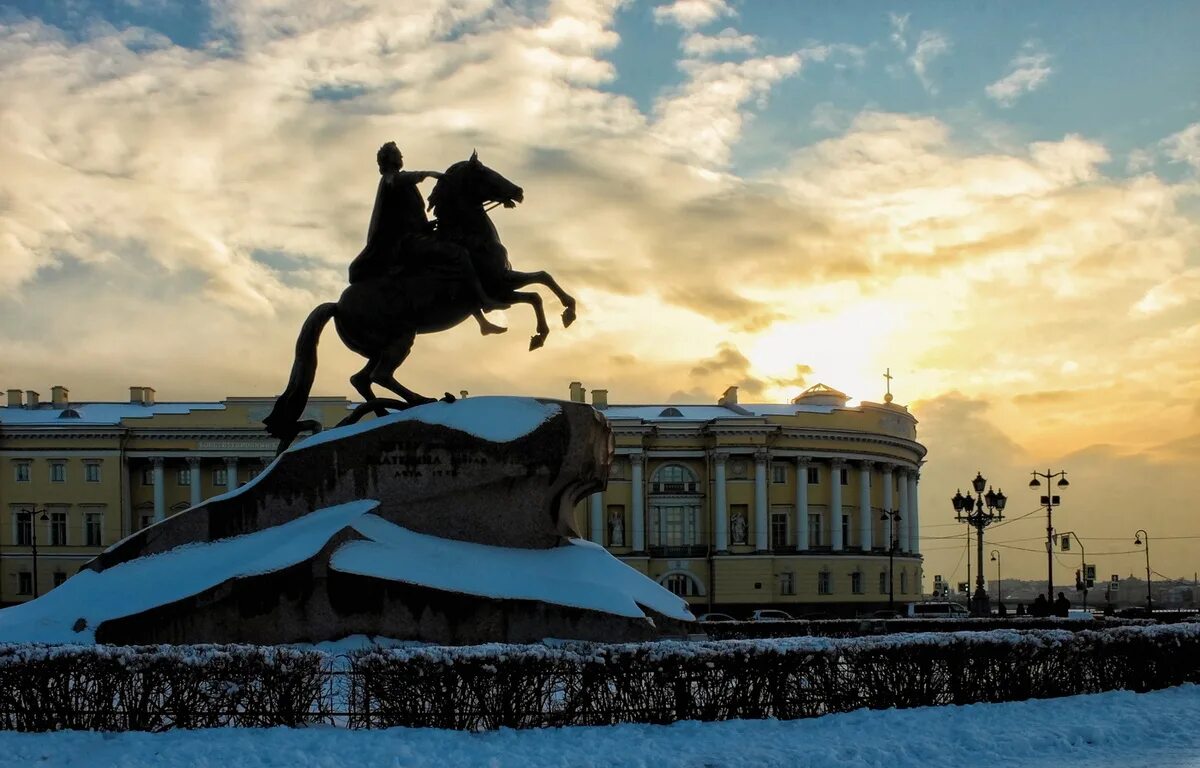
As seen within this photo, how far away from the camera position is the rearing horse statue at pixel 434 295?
49.1ft

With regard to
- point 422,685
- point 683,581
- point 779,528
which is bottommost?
point 683,581

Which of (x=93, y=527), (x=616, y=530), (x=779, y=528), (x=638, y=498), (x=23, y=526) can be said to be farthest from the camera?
(x=779, y=528)

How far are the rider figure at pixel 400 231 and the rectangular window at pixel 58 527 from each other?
5838 cm

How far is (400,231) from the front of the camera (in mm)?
14984

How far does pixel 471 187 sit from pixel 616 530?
57.8m

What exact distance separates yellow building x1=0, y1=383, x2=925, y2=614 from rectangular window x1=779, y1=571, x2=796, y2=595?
0.25 ft

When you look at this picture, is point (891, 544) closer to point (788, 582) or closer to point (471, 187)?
point (788, 582)

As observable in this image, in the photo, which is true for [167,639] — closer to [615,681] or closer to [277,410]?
[277,410]

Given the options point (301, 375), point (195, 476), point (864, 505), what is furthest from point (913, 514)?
point (301, 375)

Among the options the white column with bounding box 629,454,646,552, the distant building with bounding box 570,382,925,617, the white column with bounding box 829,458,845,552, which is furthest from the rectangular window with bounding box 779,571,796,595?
the white column with bounding box 629,454,646,552

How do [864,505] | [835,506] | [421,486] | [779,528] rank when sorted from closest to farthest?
1. [421,486]
2. [779,528]
3. [835,506]
4. [864,505]

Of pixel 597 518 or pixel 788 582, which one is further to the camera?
pixel 788 582

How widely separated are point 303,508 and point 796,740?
6.08 meters

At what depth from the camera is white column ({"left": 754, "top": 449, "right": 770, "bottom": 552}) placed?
71.4 meters
